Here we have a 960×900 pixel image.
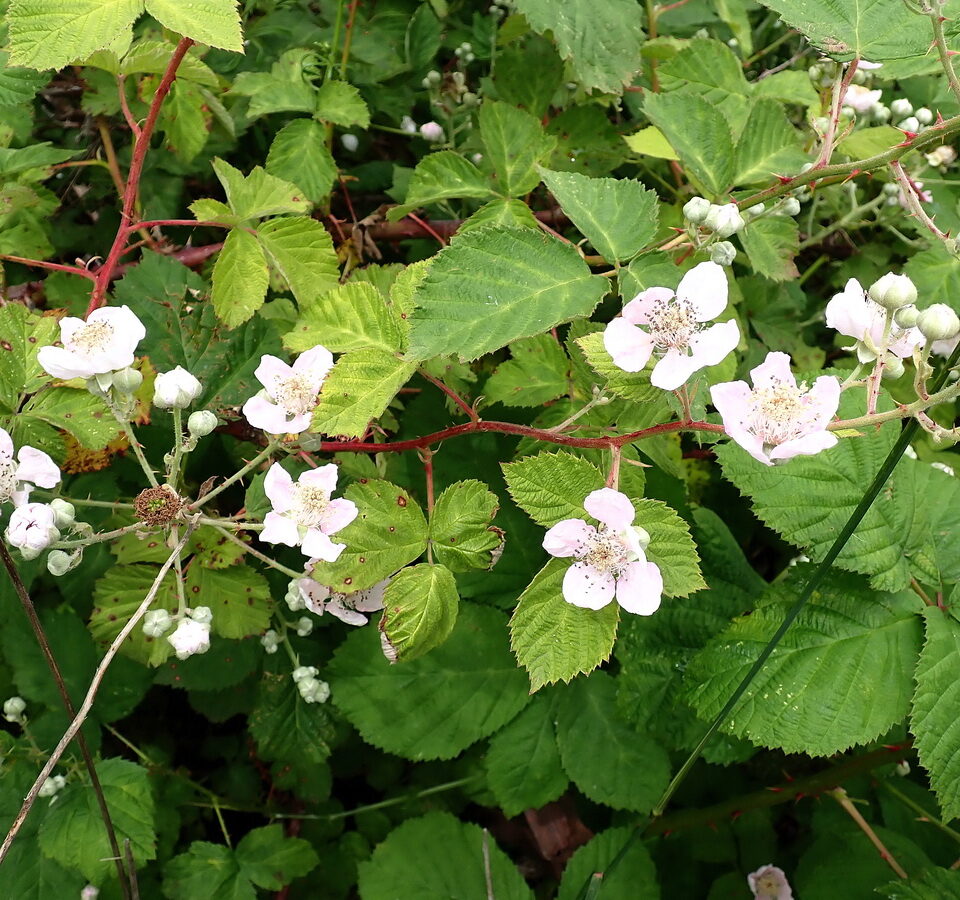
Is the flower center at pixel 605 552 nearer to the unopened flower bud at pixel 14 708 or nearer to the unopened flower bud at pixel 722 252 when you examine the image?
the unopened flower bud at pixel 722 252

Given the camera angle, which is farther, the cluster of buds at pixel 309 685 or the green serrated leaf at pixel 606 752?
the green serrated leaf at pixel 606 752

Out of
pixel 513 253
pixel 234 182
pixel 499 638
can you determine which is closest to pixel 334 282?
pixel 234 182

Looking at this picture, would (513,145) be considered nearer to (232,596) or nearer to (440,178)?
(440,178)

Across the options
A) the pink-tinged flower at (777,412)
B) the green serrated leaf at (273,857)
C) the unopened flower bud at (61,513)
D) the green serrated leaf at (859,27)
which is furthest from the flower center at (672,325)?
the green serrated leaf at (273,857)

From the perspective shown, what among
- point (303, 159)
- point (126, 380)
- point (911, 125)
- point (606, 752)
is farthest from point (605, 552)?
point (911, 125)

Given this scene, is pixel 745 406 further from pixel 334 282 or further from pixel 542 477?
pixel 334 282

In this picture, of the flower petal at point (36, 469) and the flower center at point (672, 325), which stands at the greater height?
the flower center at point (672, 325)
